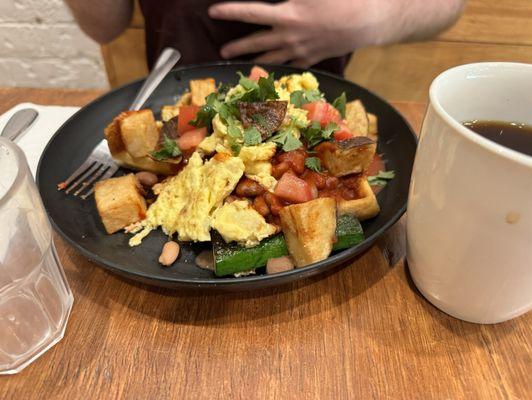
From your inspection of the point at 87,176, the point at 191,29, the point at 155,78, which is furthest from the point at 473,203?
the point at 191,29

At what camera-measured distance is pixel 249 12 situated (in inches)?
65.1

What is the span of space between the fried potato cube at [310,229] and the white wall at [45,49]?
238cm

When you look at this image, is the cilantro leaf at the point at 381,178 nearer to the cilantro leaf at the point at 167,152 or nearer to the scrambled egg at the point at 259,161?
the scrambled egg at the point at 259,161

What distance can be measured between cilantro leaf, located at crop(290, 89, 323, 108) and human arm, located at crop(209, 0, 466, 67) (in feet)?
1.71

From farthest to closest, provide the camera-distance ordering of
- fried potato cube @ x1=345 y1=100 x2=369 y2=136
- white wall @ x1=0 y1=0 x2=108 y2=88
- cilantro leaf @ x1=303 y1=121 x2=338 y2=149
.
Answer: white wall @ x1=0 y1=0 x2=108 y2=88, fried potato cube @ x1=345 y1=100 x2=369 y2=136, cilantro leaf @ x1=303 y1=121 x2=338 y2=149

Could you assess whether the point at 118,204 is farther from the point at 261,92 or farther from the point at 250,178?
the point at 261,92

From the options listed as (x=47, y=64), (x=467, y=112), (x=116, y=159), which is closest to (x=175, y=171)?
(x=116, y=159)

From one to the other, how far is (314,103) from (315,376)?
752 mm

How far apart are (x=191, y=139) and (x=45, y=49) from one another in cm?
212

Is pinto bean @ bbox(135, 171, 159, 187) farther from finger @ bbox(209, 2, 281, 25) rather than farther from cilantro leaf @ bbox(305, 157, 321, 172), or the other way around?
finger @ bbox(209, 2, 281, 25)

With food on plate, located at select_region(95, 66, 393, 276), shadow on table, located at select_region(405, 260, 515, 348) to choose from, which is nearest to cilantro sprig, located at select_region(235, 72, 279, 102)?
food on plate, located at select_region(95, 66, 393, 276)

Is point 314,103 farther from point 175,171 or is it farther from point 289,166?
point 175,171

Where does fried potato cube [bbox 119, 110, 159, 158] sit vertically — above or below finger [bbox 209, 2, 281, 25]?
below

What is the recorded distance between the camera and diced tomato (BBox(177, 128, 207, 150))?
124 cm
